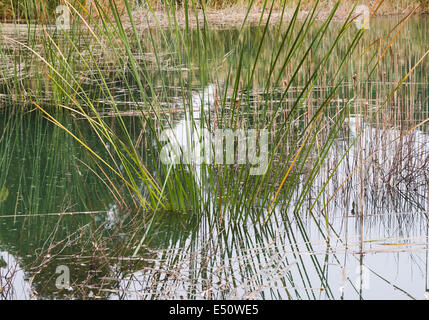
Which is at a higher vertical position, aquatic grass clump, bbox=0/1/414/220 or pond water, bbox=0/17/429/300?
aquatic grass clump, bbox=0/1/414/220

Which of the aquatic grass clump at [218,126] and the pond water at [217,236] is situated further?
the aquatic grass clump at [218,126]

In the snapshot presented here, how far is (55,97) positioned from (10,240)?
2.00 meters

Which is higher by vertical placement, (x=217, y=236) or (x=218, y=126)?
(x=218, y=126)

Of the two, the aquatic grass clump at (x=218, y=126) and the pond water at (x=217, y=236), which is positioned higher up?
the aquatic grass clump at (x=218, y=126)

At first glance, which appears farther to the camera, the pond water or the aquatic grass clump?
the aquatic grass clump

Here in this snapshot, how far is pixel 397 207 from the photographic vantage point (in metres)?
2.35

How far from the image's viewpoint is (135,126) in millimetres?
3656
